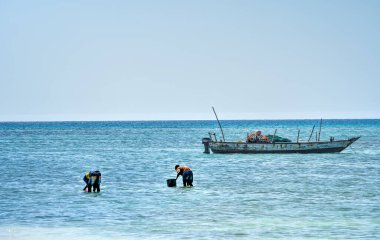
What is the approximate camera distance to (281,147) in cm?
7206

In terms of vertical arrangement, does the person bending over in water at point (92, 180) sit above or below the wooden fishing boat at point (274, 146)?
below

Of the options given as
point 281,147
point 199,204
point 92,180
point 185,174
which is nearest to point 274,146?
point 281,147

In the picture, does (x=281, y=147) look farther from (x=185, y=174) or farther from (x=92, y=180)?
(x=92, y=180)

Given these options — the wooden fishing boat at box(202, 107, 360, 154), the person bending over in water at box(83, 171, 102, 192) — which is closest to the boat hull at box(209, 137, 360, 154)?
the wooden fishing boat at box(202, 107, 360, 154)

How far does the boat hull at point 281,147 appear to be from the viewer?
2813 inches

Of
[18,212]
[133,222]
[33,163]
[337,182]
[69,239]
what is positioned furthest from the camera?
[33,163]

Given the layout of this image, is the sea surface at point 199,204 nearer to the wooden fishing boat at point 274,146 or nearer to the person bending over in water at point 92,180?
the person bending over in water at point 92,180

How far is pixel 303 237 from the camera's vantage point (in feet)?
77.3

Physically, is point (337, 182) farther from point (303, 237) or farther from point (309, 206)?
point (303, 237)

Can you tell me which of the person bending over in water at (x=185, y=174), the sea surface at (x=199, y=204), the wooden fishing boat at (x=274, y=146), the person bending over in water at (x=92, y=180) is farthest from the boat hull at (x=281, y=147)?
the person bending over in water at (x=92, y=180)

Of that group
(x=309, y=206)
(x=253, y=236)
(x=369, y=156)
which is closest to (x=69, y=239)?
(x=253, y=236)

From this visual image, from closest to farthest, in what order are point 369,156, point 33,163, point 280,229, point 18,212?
point 280,229 < point 18,212 < point 33,163 < point 369,156

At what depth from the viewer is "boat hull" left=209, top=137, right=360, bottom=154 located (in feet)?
234

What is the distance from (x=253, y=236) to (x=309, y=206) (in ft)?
26.9
